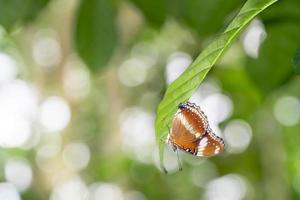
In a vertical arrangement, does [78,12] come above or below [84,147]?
above

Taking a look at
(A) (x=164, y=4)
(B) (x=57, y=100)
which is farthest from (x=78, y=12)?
(B) (x=57, y=100)

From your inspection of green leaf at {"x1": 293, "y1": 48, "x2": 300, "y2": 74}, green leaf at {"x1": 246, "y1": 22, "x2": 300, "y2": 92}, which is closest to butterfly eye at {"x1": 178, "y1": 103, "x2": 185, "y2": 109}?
green leaf at {"x1": 293, "y1": 48, "x2": 300, "y2": 74}

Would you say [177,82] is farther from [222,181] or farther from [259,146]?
[222,181]

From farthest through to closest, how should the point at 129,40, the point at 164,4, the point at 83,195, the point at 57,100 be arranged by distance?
1. the point at 57,100
2. the point at 83,195
3. the point at 129,40
4. the point at 164,4

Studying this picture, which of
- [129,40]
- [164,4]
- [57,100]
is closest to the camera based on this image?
[164,4]

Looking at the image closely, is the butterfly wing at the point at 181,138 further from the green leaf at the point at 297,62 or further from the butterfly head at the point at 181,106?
the green leaf at the point at 297,62

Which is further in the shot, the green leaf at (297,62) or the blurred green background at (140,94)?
the blurred green background at (140,94)

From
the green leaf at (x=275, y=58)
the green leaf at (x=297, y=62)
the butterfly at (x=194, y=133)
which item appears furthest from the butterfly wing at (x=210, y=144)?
the green leaf at (x=275, y=58)
